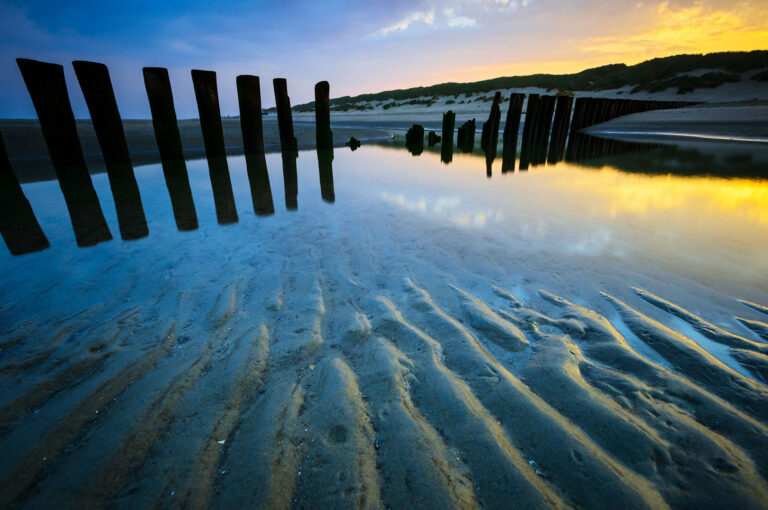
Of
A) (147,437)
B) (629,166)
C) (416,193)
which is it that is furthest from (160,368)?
(629,166)

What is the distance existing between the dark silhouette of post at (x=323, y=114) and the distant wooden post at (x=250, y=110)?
2.25 m

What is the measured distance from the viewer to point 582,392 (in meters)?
1.54

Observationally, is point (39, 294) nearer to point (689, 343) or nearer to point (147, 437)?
point (147, 437)

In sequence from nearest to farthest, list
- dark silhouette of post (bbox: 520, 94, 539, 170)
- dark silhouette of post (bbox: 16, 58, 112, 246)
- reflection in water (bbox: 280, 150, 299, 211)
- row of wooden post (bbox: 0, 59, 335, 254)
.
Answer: row of wooden post (bbox: 0, 59, 335, 254)
reflection in water (bbox: 280, 150, 299, 211)
dark silhouette of post (bbox: 16, 58, 112, 246)
dark silhouette of post (bbox: 520, 94, 539, 170)

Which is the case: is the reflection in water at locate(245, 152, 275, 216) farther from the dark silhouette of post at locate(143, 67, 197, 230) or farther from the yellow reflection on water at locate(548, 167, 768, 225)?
the yellow reflection on water at locate(548, 167, 768, 225)

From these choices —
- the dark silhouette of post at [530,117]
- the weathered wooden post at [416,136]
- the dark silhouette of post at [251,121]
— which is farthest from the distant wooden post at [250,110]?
the dark silhouette of post at [530,117]

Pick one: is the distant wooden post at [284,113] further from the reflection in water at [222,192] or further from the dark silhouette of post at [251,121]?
the reflection in water at [222,192]

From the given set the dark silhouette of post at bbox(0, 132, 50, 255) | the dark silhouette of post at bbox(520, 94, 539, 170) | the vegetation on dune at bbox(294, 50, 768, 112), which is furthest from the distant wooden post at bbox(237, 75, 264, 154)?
the vegetation on dune at bbox(294, 50, 768, 112)

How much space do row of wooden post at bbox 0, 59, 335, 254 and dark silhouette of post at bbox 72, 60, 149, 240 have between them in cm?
2

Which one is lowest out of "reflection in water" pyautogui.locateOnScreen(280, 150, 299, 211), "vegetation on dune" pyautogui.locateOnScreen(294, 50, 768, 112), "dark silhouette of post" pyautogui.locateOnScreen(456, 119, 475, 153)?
"reflection in water" pyautogui.locateOnScreen(280, 150, 299, 211)

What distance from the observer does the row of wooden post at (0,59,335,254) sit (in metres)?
4.33

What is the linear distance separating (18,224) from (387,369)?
5.60 m

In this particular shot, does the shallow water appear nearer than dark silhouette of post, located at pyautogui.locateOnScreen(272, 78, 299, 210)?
Yes

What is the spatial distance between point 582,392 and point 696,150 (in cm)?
1508
